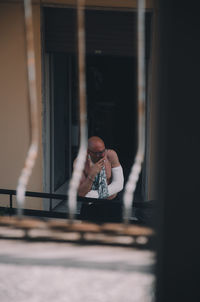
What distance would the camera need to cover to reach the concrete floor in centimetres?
74

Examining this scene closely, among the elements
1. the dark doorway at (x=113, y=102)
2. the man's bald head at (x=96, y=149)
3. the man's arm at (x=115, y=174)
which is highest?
the dark doorway at (x=113, y=102)

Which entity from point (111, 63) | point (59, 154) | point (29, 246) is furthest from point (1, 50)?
point (29, 246)

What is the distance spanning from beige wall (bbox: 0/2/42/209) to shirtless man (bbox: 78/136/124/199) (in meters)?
1.73

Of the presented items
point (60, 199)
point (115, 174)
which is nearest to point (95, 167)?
point (115, 174)

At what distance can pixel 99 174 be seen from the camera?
2.73m

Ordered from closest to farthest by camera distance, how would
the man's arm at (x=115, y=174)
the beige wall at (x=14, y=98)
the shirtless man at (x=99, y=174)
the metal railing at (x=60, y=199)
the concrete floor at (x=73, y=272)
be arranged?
the concrete floor at (x=73, y=272) → the metal railing at (x=60, y=199) → the shirtless man at (x=99, y=174) → the man's arm at (x=115, y=174) → the beige wall at (x=14, y=98)

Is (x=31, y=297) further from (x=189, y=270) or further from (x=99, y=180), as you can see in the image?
(x=99, y=180)

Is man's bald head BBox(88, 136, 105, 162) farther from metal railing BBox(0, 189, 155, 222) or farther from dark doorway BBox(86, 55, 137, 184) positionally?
dark doorway BBox(86, 55, 137, 184)

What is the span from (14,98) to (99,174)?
2.08 metres

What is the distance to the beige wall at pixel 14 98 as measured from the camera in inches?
169

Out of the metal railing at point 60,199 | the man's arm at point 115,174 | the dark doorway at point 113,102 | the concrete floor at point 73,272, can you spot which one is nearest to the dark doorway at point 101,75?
the dark doorway at point 113,102

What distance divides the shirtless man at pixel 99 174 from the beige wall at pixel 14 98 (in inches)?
68.3

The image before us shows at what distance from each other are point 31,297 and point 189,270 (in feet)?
1.20

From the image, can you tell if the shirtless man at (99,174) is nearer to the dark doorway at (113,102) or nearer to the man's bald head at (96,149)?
the man's bald head at (96,149)
